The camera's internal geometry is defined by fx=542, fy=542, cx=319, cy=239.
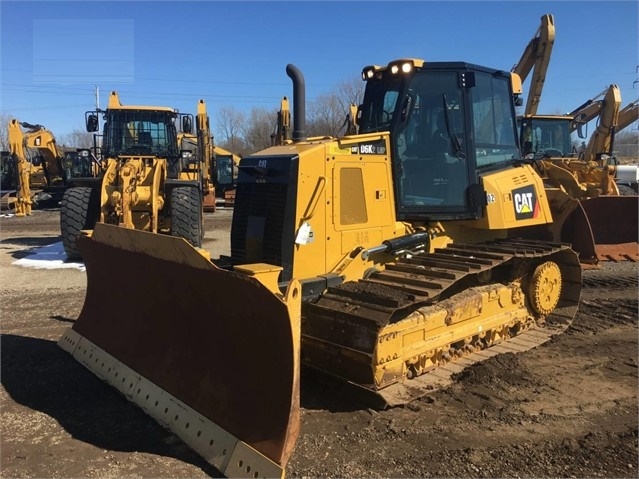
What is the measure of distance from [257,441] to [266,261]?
1792mm

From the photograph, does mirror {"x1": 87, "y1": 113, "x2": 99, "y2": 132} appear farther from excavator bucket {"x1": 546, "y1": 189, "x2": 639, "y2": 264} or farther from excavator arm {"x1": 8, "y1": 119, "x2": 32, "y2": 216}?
excavator bucket {"x1": 546, "y1": 189, "x2": 639, "y2": 264}

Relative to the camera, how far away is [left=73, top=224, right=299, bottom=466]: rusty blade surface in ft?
11.7

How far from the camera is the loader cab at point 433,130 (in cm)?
Result: 543

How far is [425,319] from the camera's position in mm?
4953

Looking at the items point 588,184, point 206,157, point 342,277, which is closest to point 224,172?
point 206,157

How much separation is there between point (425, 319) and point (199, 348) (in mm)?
2034

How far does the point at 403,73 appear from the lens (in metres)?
5.44

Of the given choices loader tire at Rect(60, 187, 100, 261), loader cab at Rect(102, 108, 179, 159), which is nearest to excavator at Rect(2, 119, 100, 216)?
loader cab at Rect(102, 108, 179, 159)

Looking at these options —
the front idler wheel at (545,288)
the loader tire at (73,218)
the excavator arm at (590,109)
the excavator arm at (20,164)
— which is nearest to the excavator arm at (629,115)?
the excavator arm at (590,109)

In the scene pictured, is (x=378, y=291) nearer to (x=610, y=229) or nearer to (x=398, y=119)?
(x=398, y=119)

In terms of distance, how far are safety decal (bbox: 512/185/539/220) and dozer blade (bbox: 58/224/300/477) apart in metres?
3.62

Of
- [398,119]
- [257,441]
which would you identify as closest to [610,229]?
[398,119]

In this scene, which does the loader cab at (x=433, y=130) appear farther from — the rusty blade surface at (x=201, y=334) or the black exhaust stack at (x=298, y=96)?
the rusty blade surface at (x=201, y=334)

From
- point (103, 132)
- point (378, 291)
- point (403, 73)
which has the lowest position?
point (378, 291)
